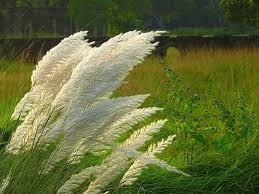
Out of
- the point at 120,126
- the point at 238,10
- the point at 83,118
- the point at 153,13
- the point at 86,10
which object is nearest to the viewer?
the point at 83,118

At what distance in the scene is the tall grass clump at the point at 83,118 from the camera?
2.29 m

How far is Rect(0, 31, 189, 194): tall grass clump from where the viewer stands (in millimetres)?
2287

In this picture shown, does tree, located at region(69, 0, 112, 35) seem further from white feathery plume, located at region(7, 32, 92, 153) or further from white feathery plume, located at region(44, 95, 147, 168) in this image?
white feathery plume, located at region(44, 95, 147, 168)

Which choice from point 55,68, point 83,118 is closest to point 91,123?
point 83,118

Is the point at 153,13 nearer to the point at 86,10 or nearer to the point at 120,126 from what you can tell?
the point at 86,10

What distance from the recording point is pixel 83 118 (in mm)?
2246

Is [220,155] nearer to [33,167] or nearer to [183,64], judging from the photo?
[33,167]

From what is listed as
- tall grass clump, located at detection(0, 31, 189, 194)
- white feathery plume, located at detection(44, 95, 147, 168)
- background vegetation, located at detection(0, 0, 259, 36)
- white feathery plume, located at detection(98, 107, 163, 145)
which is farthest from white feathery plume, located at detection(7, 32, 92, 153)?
background vegetation, located at detection(0, 0, 259, 36)

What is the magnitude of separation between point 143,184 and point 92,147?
1.71m

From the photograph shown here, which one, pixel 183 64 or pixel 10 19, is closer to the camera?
pixel 183 64

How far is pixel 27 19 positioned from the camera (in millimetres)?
44719

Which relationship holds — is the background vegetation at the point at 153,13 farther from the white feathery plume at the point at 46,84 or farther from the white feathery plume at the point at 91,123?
the white feathery plume at the point at 91,123

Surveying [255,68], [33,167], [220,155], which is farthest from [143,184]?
[255,68]

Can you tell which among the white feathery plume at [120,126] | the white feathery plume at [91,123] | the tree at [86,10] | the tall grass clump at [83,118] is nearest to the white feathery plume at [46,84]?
the tall grass clump at [83,118]
